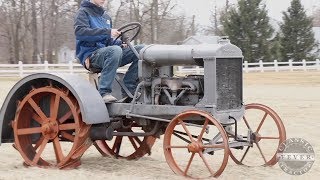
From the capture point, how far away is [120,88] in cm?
704

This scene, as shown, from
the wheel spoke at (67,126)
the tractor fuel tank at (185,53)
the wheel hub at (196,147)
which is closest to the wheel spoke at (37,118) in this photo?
the wheel spoke at (67,126)

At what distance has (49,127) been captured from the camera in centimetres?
641

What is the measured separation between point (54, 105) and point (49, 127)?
249mm

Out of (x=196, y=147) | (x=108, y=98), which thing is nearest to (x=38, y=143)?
(x=108, y=98)

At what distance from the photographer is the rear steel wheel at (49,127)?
6.21 metres

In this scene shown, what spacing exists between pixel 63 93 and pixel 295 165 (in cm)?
259

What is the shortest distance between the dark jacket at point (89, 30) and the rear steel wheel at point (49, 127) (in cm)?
58

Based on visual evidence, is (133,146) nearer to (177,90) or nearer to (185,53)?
(177,90)

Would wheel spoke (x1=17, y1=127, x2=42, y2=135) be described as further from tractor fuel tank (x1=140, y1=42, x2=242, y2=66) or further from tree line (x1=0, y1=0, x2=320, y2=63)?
tree line (x1=0, y1=0, x2=320, y2=63)

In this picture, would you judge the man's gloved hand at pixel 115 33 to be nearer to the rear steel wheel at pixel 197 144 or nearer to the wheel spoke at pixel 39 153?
the rear steel wheel at pixel 197 144

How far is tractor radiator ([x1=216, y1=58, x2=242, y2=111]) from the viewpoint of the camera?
232 inches

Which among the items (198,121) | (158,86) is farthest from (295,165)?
(158,86)

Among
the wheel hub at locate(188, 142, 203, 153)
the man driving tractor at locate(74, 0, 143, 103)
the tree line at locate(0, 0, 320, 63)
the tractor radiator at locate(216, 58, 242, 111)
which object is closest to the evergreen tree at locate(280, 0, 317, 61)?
the tree line at locate(0, 0, 320, 63)

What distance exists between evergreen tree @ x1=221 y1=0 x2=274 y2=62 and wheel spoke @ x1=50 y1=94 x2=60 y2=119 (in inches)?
1686
